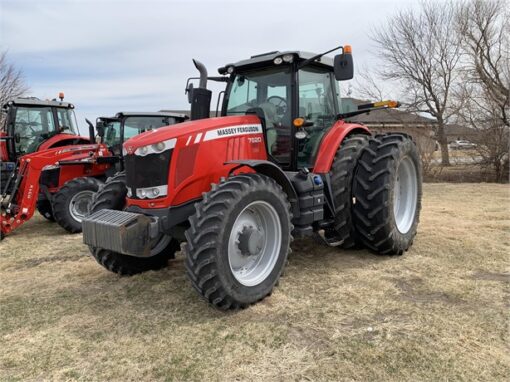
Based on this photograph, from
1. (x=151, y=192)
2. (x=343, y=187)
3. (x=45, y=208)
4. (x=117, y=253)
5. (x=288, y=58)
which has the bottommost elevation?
(x=45, y=208)

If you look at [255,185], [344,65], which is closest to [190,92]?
[344,65]

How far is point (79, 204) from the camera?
700cm

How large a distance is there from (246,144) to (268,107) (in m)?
0.55

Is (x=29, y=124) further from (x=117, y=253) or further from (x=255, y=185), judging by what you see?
(x=255, y=185)

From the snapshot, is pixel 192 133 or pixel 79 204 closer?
pixel 192 133

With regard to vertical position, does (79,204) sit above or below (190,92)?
below

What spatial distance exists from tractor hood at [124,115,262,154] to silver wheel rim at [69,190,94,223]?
3.73 metres

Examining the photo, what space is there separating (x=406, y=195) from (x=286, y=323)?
2.91 meters

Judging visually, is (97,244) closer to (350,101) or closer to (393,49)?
(350,101)

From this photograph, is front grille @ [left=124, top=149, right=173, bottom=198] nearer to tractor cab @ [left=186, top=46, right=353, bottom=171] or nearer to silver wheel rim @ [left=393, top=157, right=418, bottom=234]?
tractor cab @ [left=186, top=46, right=353, bottom=171]

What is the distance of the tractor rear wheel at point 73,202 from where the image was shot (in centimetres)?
672

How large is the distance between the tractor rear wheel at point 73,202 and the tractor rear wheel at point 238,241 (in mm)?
4159

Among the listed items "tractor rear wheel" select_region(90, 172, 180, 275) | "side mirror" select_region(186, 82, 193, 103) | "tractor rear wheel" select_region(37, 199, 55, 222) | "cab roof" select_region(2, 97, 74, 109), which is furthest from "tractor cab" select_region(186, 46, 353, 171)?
"cab roof" select_region(2, 97, 74, 109)

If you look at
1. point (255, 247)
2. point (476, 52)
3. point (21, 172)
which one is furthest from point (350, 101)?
point (476, 52)
